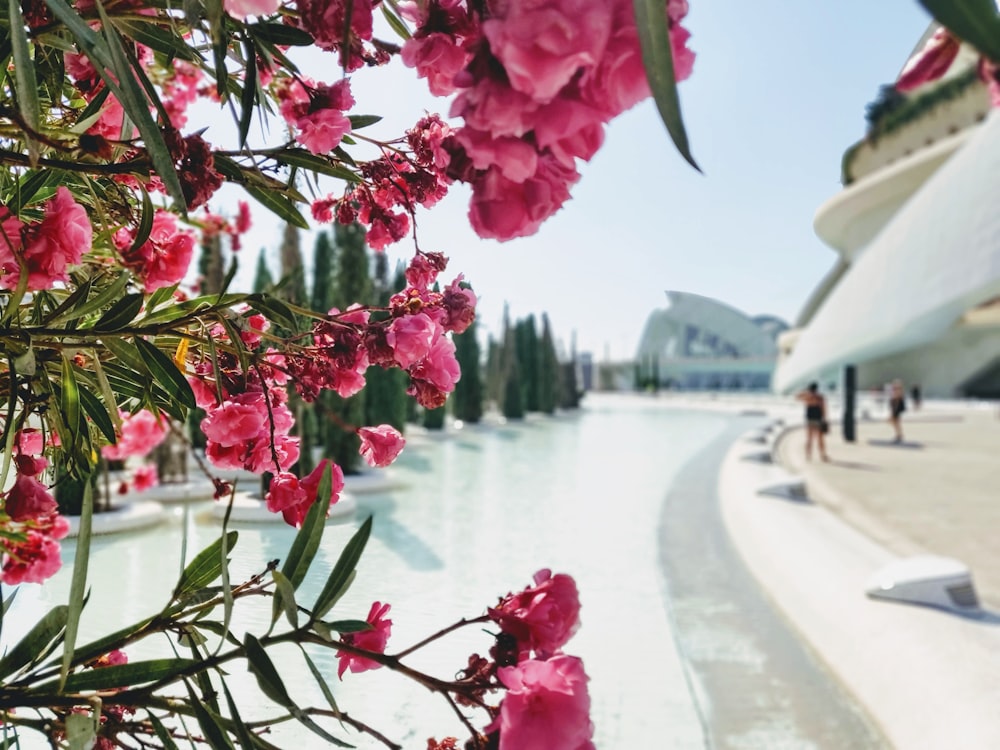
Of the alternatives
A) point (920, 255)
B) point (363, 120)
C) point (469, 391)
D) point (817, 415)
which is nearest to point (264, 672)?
point (363, 120)

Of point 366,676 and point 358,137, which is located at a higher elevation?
point 358,137

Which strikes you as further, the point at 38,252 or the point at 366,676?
the point at 366,676

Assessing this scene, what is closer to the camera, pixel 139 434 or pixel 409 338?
pixel 409 338

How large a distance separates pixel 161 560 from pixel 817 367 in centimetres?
1982

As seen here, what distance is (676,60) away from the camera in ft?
1.31

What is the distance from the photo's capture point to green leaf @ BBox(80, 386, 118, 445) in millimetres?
722

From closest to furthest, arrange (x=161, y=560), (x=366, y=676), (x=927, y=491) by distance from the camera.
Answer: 1. (x=366, y=676)
2. (x=161, y=560)
3. (x=927, y=491)

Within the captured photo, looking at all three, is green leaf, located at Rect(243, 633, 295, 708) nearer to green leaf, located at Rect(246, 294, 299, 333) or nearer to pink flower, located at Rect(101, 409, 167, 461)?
green leaf, located at Rect(246, 294, 299, 333)

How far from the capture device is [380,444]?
2.53ft

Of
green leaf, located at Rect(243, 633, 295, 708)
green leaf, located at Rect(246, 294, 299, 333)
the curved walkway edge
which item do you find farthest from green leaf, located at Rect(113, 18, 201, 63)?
the curved walkway edge

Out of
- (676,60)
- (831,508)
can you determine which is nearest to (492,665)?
(676,60)

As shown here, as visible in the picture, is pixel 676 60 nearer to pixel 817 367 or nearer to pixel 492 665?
pixel 492 665

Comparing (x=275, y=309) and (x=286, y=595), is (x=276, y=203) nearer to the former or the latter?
(x=275, y=309)

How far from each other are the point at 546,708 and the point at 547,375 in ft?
60.7
